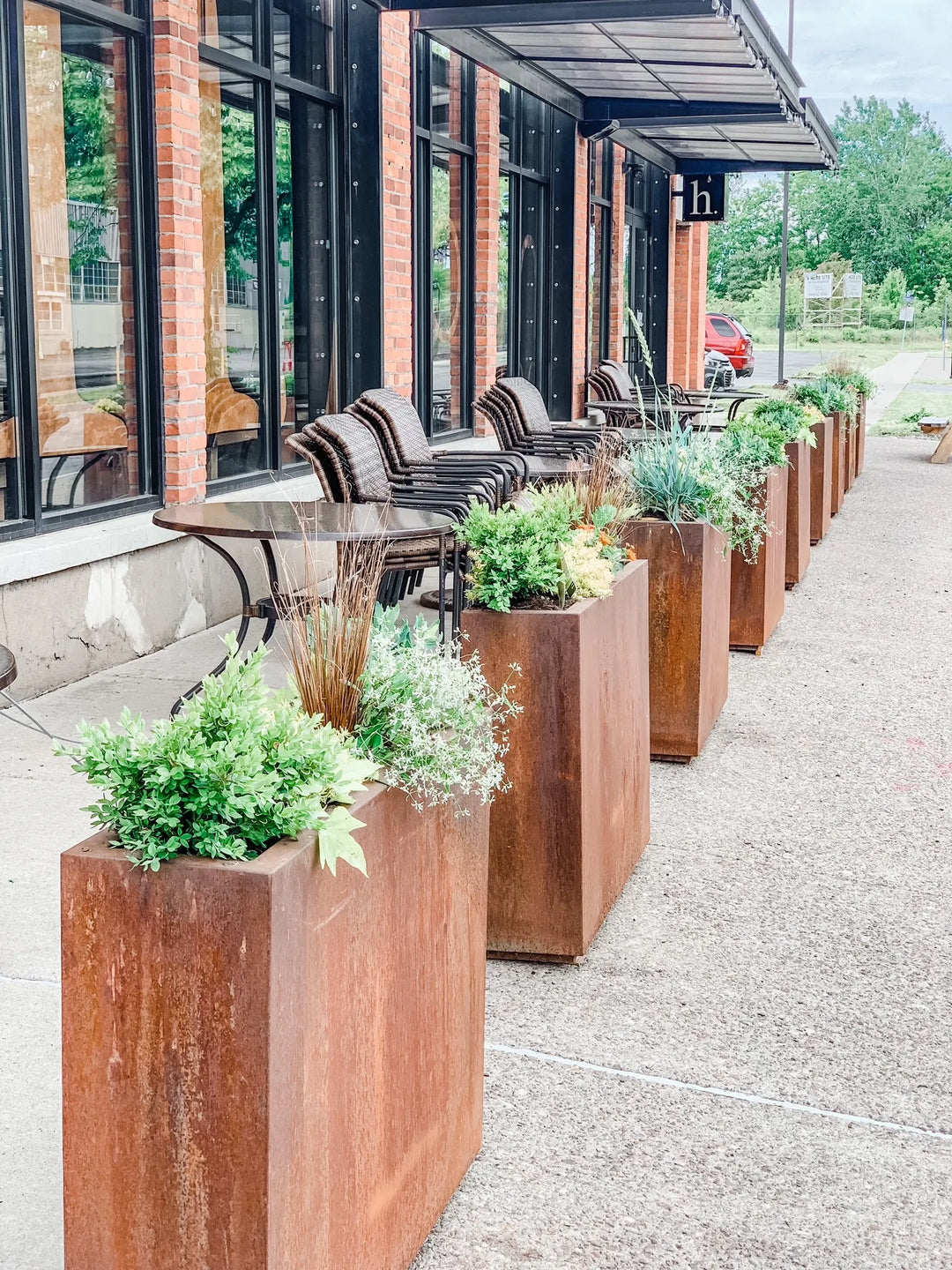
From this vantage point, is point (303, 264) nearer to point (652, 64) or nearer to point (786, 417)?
point (786, 417)

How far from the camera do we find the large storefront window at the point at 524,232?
12.7 m

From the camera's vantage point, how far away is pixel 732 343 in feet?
112

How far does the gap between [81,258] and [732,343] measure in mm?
28903

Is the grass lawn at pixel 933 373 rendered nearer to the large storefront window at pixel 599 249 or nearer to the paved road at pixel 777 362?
the paved road at pixel 777 362

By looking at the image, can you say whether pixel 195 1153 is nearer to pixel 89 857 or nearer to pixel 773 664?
pixel 89 857

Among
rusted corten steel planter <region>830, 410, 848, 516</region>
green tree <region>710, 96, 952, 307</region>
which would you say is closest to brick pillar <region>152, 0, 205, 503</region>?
rusted corten steel planter <region>830, 410, 848, 516</region>

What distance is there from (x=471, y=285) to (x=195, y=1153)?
1063cm

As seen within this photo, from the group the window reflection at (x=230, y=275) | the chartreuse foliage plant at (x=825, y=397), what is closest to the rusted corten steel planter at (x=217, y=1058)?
the window reflection at (x=230, y=275)

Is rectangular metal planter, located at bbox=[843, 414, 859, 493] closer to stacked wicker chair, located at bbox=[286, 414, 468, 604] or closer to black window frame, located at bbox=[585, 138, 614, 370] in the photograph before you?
black window frame, located at bbox=[585, 138, 614, 370]

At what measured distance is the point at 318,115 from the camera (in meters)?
8.93

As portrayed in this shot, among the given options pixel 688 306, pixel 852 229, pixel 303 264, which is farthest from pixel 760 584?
pixel 852 229

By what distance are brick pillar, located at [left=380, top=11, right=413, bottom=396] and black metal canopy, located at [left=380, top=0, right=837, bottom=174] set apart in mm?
225

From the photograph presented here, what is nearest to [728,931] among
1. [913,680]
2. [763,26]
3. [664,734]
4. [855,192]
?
[664,734]

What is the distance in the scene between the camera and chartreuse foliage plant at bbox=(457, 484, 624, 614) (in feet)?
12.0
